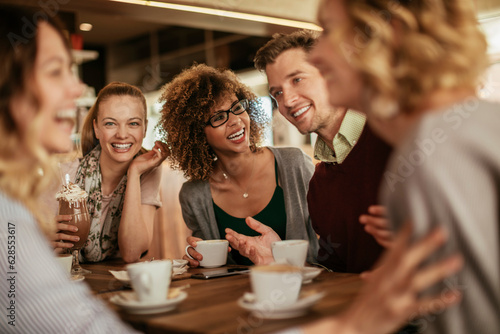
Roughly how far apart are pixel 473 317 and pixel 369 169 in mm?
909

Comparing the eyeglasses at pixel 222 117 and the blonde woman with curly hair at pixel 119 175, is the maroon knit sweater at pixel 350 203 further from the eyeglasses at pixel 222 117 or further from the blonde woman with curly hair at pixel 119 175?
the blonde woman with curly hair at pixel 119 175

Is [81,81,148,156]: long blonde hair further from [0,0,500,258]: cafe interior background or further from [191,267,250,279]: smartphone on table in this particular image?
[191,267,250,279]: smartphone on table

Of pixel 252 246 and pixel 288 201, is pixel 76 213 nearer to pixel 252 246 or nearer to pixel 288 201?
pixel 252 246

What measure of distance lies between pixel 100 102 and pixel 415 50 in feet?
5.75

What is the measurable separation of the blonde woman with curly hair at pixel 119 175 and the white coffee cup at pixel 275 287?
1.18m

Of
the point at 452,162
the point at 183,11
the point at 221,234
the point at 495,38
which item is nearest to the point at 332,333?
the point at 452,162

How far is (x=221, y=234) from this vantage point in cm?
218

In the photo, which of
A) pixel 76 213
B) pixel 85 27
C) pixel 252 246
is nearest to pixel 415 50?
pixel 252 246

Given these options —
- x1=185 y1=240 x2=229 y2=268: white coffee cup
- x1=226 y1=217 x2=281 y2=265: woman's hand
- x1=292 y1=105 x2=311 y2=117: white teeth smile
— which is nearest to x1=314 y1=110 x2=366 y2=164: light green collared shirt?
x1=292 y1=105 x2=311 y2=117: white teeth smile

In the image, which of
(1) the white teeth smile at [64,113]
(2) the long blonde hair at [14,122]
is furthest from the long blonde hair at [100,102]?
Result: (2) the long blonde hair at [14,122]

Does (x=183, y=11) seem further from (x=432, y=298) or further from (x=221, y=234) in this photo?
(x=432, y=298)

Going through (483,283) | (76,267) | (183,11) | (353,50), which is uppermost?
(183,11)

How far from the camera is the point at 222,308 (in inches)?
41.0

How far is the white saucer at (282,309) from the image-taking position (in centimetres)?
95
